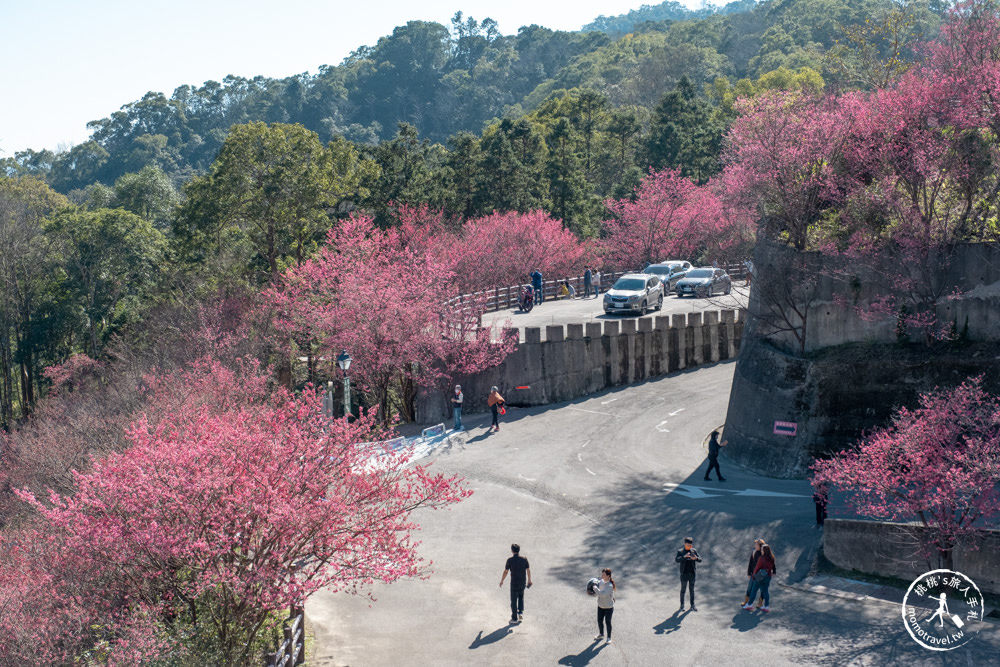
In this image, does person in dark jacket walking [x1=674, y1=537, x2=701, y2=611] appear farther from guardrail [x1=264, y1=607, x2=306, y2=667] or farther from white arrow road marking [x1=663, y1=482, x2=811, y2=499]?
white arrow road marking [x1=663, y1=482, x2=811, y2=499]

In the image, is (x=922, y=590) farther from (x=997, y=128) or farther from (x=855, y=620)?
(x=997, y=128)

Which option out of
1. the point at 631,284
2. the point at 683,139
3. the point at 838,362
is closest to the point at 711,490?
the point at 838,362

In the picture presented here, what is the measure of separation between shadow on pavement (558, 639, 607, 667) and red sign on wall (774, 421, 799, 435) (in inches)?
498

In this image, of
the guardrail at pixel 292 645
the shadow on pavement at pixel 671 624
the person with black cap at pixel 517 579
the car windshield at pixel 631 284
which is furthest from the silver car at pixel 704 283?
the guardrail at pixel 292 645

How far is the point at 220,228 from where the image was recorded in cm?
4991

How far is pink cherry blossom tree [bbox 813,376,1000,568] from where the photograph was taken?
17172 mm

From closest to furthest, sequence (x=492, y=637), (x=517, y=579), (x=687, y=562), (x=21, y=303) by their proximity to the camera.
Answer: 1. (x=492, y=637)
2. (x=517, y=579)
3. (x=687, y=562)
4. (x=21, y=303)

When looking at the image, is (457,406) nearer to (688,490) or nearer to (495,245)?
(688,490)

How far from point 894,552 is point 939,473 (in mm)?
2197

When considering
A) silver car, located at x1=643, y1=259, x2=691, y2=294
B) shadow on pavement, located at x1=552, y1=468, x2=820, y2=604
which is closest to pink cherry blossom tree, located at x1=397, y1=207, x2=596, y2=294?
silver car, located at x1=643, y1=259, x2=691, y2=294

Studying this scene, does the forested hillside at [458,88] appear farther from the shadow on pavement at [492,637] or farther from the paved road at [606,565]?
the shadow on pavement at [492,637]

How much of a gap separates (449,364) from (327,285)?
8.81 m

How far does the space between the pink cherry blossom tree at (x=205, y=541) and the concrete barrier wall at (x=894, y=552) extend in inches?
354

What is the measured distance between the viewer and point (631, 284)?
39.9m
